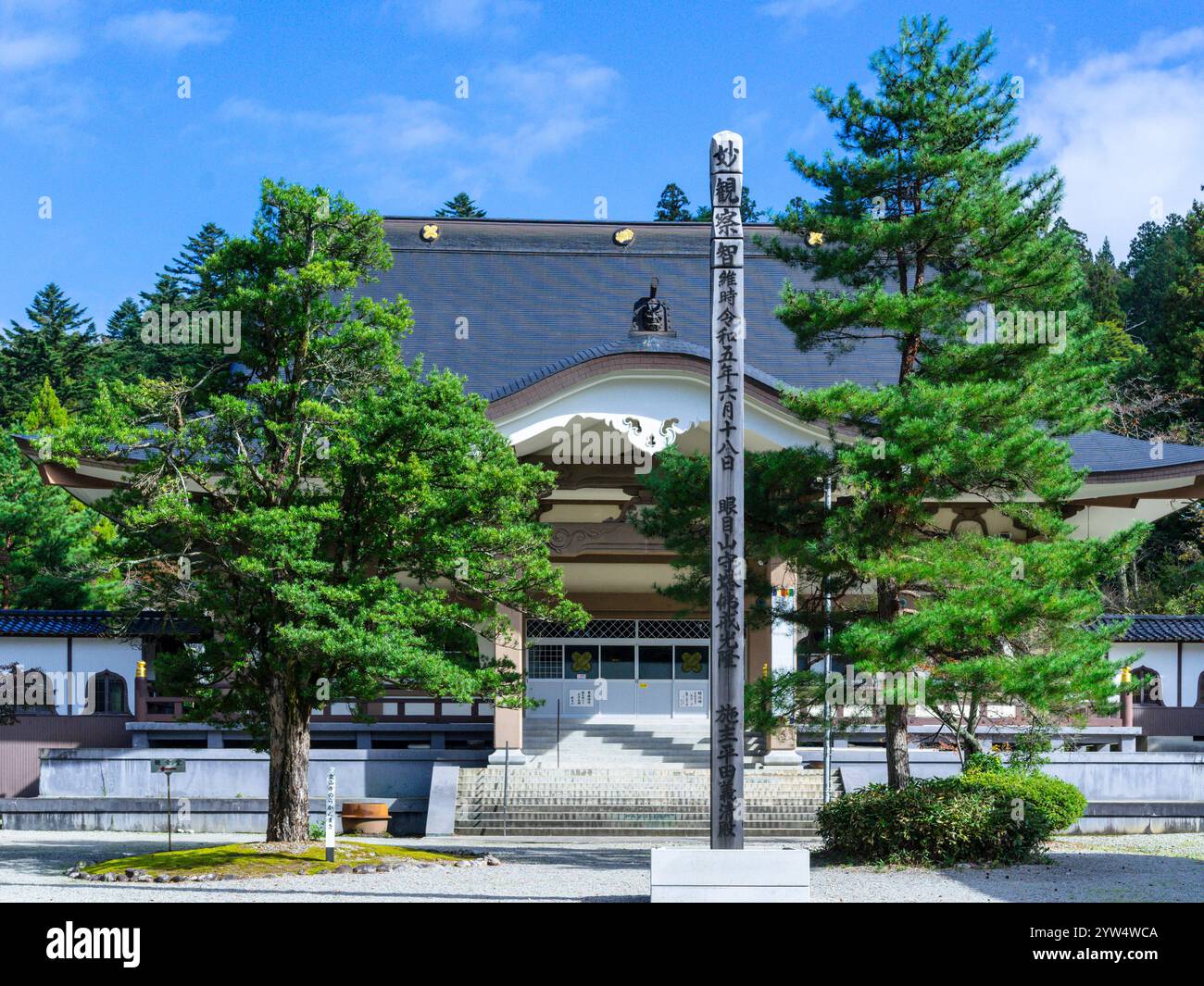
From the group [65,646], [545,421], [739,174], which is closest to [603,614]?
[545,421]

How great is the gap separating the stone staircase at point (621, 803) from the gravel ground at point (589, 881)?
2083 millimetres

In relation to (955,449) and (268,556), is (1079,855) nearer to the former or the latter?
(955,449)

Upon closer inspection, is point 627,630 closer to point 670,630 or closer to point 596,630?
point 596,630

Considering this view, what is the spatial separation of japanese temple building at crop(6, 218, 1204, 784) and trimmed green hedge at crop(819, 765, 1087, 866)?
3.12m

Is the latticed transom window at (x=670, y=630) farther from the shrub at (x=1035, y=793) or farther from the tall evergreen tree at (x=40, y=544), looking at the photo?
the tall evergreen tree at (x=40, y=544)

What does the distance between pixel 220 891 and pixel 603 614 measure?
44.0ft

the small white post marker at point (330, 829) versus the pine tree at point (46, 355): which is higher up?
the pine tree at point (46, 355)

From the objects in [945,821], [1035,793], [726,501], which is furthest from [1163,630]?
[726,501]

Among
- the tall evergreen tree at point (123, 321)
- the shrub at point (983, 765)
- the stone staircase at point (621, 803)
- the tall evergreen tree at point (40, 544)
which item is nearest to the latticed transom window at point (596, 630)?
the stone staircase at point (621, 803)

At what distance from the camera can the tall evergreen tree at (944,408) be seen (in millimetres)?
13188

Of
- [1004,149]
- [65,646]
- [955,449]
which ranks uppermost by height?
A: [1004,149]

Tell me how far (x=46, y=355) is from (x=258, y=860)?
36299 mm

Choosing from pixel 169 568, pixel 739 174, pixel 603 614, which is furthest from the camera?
pixel 603 614

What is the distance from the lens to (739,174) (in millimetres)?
10508
